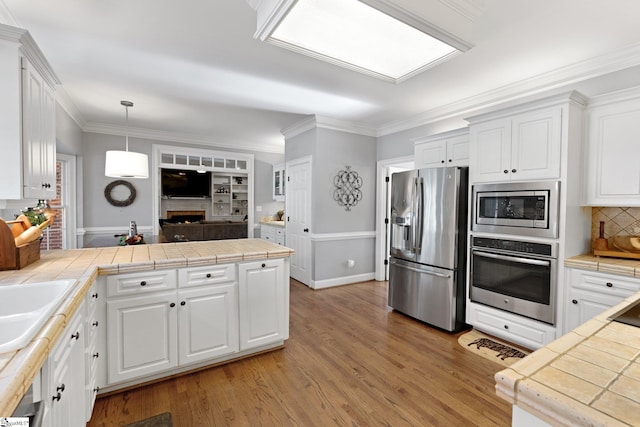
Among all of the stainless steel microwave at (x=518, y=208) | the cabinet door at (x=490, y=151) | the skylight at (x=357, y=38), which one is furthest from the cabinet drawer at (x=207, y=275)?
the cabinet door at (x=490, y=151)

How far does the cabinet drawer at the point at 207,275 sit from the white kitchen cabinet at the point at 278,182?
426 cm

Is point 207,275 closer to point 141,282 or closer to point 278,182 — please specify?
point 141,282

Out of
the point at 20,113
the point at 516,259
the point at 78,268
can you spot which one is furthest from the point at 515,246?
the point at 20,113

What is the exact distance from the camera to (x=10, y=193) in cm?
161

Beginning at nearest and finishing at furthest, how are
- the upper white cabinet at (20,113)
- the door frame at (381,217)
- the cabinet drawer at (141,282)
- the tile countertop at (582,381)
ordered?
the tile countertop at (582,381), the upper white cabinet at (20,113), the cabinet drawer at (141,282), the door frame at (381,217)

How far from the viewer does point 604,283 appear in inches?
90.7

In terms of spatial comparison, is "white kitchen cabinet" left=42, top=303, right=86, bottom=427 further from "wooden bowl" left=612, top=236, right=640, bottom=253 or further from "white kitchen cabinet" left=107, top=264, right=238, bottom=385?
"wooden bowl" left=612, top=236, right=640, bottom=253

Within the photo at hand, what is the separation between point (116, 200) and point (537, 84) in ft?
21.0

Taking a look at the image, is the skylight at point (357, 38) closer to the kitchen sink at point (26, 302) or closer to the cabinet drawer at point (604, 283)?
the kitchen sink at point (26, 302)

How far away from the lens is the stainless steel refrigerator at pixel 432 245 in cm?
310

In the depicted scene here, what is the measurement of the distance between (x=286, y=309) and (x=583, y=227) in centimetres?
273

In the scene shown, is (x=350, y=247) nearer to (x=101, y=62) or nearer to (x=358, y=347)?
(x=358, y=347)

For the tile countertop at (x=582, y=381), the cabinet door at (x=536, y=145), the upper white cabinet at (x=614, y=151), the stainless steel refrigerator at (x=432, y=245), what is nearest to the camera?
the tile countertop at (x=582, y=381)

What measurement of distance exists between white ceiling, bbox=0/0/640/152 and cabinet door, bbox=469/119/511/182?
1.92 feet
